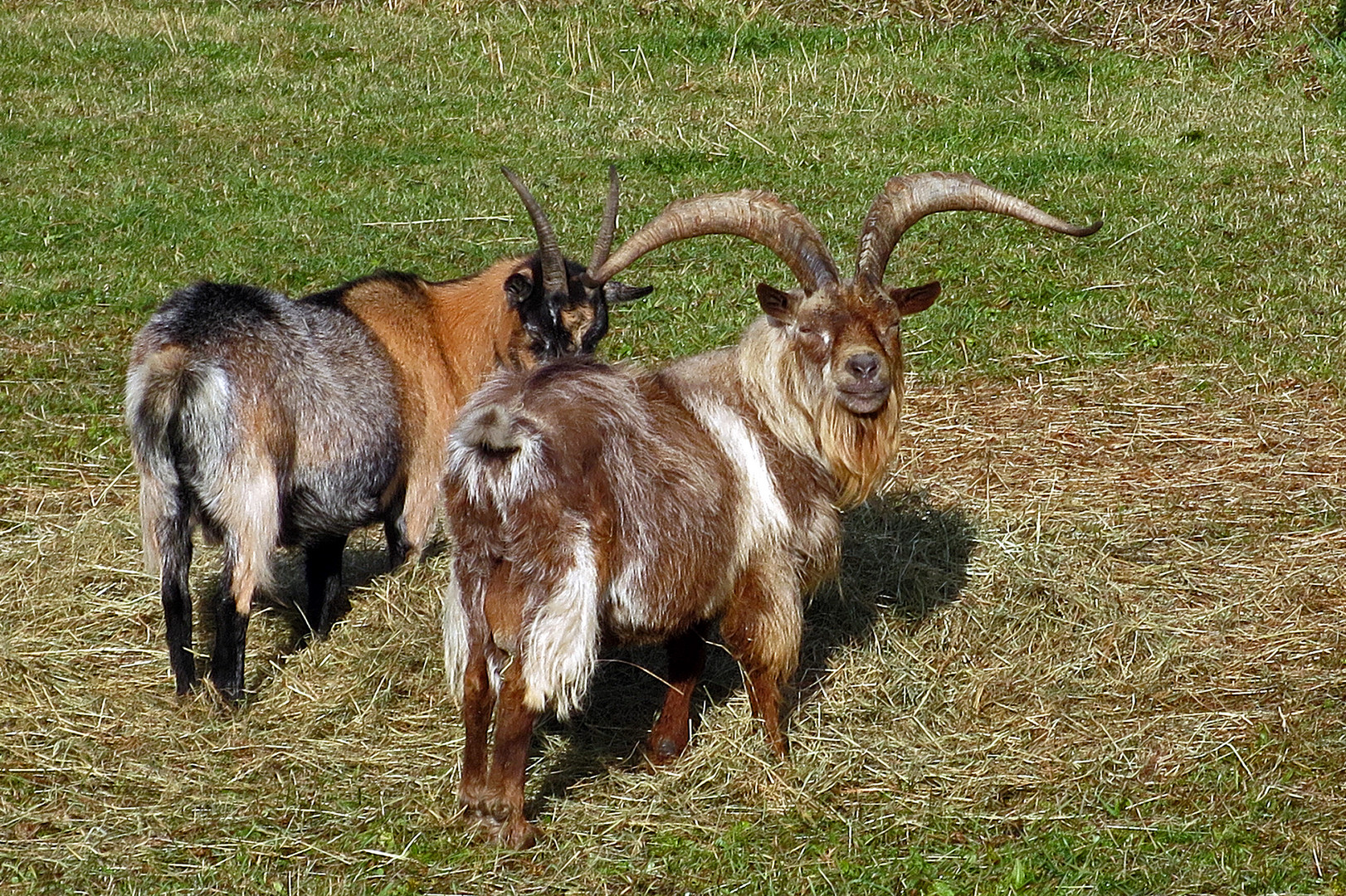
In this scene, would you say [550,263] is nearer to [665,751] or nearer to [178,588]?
[178,588]

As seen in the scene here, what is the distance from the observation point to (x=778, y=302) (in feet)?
18.5

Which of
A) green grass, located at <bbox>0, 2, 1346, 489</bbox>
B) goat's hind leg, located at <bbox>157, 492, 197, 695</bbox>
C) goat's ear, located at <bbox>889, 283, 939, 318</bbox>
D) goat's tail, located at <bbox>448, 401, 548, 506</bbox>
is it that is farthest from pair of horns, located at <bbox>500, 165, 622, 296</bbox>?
green grass, located at <bbox>0, 2, 1346, 489</bbox>

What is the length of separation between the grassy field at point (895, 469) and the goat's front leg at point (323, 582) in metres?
0.12

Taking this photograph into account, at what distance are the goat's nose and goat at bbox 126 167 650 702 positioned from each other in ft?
4.84

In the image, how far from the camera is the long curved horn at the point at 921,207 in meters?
5.80

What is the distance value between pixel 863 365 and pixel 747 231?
741 mm

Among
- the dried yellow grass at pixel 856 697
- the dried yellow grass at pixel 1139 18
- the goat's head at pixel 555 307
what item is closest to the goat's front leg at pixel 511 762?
the dried yellow grass at pixel 856 697

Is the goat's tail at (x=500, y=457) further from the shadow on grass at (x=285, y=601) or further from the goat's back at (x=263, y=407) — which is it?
the shadow on grass at (x=285, y=601)

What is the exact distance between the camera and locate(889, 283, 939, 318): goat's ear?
575 centimetres

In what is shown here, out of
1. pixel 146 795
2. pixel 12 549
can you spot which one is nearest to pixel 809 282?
pixel 146 795

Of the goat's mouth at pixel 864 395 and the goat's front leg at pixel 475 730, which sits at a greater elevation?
the goat's mouth at pixel 864 395

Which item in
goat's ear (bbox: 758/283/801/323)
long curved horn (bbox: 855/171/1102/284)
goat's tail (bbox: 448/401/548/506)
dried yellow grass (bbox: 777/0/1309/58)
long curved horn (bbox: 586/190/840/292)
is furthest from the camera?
dried yellow grass (bbox: 777/0/1309/58)

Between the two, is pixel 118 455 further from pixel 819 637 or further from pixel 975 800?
pixel 975 800

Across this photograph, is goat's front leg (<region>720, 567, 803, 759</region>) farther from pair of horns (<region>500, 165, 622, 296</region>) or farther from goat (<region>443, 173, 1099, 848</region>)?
pair of horns (<region>500, 165, 622, 296</region>)
